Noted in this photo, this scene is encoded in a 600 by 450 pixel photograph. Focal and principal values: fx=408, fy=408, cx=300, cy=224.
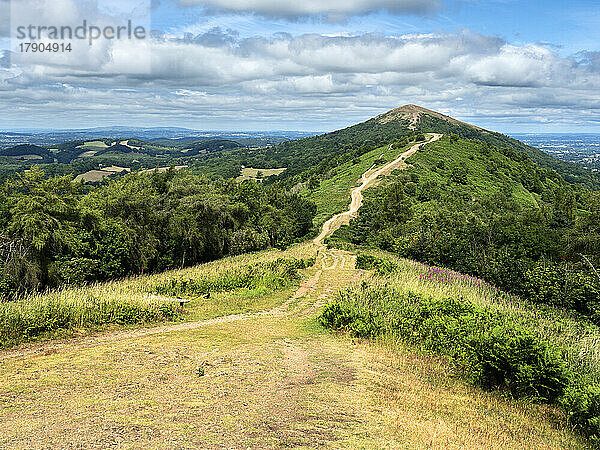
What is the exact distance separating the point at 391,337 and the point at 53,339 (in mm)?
8376

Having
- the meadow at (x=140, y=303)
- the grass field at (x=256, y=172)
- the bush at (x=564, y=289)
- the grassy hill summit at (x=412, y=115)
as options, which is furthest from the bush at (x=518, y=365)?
the grassy hill summit at (x=412, y=115)

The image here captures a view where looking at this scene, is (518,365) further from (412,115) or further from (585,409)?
(412,115)

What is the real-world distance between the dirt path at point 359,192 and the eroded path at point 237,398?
25883 millimetres

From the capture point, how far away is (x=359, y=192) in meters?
56.5

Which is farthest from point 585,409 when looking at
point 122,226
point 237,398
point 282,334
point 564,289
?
point 122,226

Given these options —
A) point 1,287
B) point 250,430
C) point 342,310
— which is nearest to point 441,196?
point 342,310

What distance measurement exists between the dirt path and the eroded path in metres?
25.9

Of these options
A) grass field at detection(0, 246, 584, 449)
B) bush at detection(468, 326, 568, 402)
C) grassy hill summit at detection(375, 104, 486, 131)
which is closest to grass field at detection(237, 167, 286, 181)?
grassy hill summit at detection(375, 104, 486, 131)

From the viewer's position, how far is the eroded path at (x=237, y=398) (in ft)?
18.3

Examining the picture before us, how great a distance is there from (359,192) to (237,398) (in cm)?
5109

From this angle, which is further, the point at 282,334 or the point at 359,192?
the point at 359,192

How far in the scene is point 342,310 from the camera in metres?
12.2

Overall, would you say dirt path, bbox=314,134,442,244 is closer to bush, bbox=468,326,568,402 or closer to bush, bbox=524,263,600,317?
bush, bbox=524,263,600,317

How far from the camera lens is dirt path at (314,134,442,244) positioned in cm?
4114
